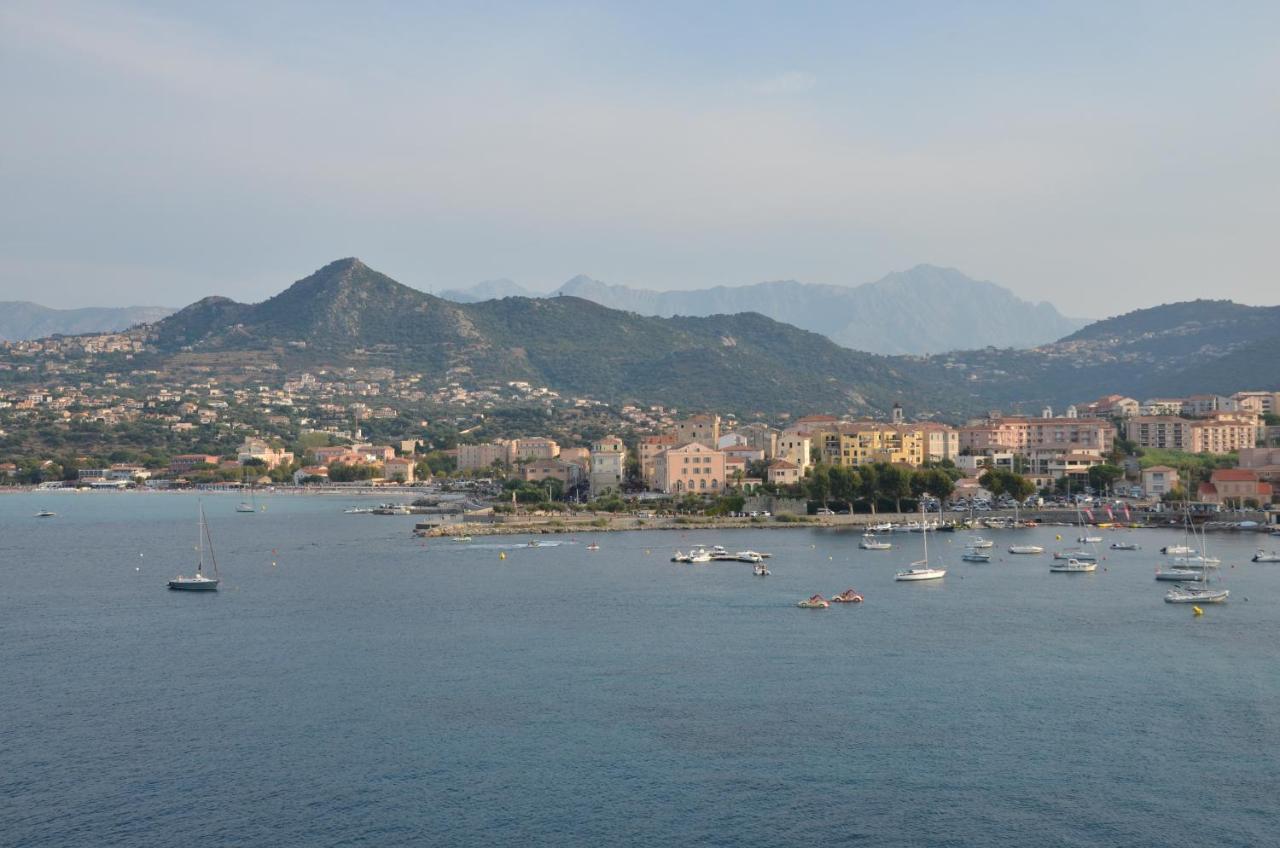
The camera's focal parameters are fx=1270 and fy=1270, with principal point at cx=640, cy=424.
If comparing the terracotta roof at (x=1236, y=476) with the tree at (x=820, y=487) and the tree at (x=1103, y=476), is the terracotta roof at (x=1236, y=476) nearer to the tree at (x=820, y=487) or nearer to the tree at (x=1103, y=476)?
the tree at (x=1103, y=476)

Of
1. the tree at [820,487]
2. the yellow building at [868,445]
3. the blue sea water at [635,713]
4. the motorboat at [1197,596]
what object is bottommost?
the blue sea water at [635,713]

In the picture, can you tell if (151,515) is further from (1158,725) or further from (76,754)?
(1158,725)

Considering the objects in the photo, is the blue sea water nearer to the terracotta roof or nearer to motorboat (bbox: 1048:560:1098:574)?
motorboat (bbox: 1048:560:1098:574)

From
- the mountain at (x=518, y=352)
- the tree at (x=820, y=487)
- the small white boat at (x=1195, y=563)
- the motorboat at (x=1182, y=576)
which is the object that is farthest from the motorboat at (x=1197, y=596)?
the mountain at (x=518, y=352)

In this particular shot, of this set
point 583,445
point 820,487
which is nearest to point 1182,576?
point 820,487

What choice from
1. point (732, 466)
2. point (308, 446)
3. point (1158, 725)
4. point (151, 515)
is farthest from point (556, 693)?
point (308, 446)

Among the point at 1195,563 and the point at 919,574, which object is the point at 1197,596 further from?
the point at 919,574
